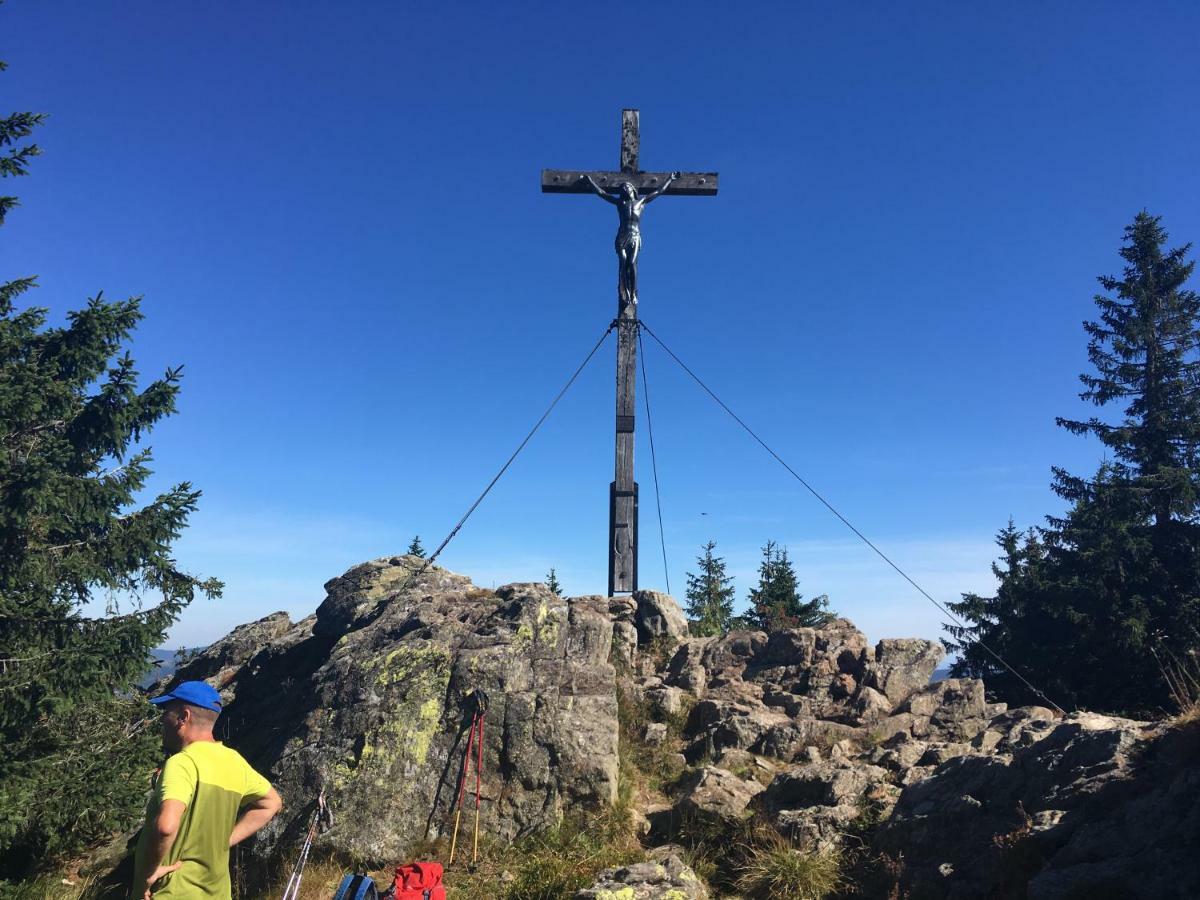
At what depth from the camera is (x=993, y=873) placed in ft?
19.4

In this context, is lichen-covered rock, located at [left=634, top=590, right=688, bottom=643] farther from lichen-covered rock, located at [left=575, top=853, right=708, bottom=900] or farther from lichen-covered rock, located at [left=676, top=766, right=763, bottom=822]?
lichen-covered rock, located at [left=575, top=853, right=708, bottom=900]

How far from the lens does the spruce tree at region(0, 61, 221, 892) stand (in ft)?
29.9

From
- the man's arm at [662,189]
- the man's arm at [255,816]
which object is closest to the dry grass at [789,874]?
the man's arm at [255,816]

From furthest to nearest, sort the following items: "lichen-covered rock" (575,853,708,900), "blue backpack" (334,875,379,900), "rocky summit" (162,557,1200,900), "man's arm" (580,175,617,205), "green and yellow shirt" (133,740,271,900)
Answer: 1. "man's arm" (580,175,617,205)
2. "lichen-covered rock" (575,853,708,900)
3. "rocky summit" (162,557,1200,900)
4. "blue backpack" (334,875,379,900)
5. "green and yellow shirt" (133,740,271,900)

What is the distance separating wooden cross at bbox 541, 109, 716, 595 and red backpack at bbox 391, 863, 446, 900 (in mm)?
7349

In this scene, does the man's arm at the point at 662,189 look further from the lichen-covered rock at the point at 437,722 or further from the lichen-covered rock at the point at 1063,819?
the lichen-covered rock at the point at 1063,819

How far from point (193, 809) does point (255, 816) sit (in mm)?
439

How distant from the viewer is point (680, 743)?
10.8m

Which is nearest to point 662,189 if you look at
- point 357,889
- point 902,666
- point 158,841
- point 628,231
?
point 628,231

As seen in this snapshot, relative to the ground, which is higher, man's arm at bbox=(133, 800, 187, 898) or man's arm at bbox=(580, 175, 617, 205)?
man's arm at bbox=(580, 175, 617, 205)

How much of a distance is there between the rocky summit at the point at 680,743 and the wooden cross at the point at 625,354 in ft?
3.01

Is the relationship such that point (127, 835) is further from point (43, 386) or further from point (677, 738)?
point (677, 738)

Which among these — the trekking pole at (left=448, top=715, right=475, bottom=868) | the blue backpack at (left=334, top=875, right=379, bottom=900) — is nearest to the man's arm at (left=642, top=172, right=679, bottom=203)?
the trekking pole at (left=448, top=715, right=475, bottom=868)

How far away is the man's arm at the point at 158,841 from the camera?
12.2 feet
